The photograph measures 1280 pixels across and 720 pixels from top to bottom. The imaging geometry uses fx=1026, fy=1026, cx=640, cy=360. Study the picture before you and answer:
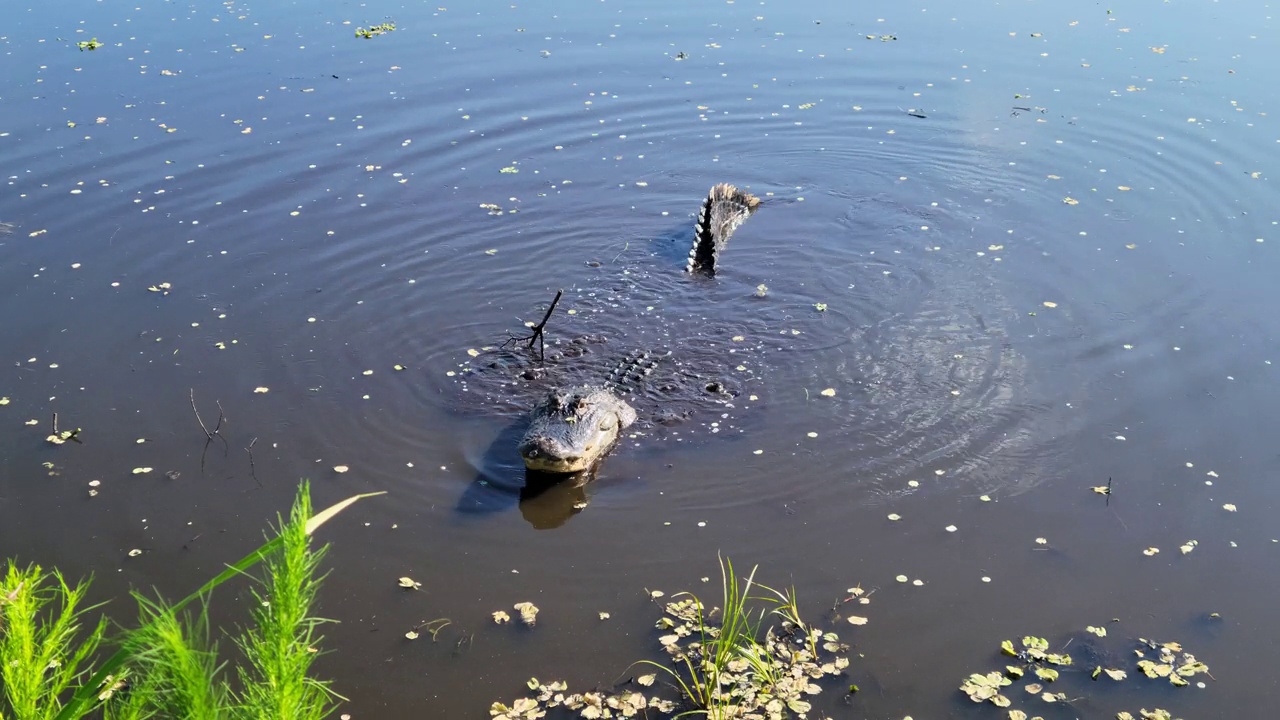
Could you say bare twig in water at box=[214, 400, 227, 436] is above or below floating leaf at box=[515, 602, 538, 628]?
below

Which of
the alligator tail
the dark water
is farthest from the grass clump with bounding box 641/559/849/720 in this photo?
the alligator tail

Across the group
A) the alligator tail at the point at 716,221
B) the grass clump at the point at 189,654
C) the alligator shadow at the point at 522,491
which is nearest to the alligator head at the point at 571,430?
the alligator shadow at the point at 522,491

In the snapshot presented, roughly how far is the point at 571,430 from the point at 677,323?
282cm

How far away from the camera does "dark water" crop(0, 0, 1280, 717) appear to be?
7004mm

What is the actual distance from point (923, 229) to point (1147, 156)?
12.9ft

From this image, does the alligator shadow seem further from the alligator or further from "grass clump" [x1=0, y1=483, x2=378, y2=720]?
"grass clump" [x1=0, y1=483, x2=378, y2=720]

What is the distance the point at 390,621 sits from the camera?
6.82 m

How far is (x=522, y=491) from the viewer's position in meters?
8.20

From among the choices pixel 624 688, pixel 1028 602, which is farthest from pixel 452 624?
pixel 1028 602

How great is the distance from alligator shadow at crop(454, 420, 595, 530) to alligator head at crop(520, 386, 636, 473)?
0.42 feet

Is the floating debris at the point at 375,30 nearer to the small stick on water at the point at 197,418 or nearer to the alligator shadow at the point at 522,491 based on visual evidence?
the small stick on water at the point at 197,418

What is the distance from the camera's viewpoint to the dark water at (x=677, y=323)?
23.0 ft

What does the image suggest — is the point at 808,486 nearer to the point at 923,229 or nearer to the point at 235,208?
the point at 923,229

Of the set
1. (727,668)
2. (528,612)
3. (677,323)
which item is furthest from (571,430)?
(677,323)
